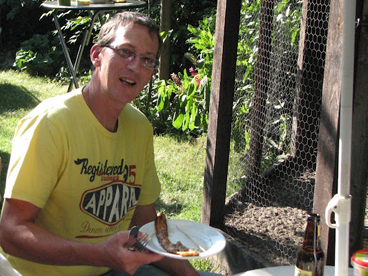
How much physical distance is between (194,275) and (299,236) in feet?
4.63

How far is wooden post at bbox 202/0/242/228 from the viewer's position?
3.11m

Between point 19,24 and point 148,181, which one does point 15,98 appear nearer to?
point 19,24

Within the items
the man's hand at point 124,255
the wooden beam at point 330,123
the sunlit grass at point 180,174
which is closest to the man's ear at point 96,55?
the man's hand at point 124,255

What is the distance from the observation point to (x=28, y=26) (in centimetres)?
991

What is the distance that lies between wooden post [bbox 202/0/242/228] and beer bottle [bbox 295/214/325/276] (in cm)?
169

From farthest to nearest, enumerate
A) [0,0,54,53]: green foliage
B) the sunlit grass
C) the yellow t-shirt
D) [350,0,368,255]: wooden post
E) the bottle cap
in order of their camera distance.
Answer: [0,0,54,53]: green foliage < the sunlit grass < [350,0,368,255]: wooden post < the yellow t-shirt < the bottle cap

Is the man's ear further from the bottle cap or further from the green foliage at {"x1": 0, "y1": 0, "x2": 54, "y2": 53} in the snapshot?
the green foliage at {"x1": 0, "y1": 0, "x2": 54, "y2": 53}

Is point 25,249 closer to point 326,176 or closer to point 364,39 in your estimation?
point 326,176

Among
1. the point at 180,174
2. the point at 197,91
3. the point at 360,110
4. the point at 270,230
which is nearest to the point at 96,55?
the point at 360,110

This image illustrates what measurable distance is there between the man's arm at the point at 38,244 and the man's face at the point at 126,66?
0.52 meters

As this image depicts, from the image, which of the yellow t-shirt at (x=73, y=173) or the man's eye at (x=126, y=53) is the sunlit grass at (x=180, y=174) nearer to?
the yellow t-shirt at (x=73, y=173)

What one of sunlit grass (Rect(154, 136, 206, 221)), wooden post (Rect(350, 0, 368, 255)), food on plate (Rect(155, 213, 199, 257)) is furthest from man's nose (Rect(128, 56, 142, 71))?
sunlit grass (Rect(154, 136, 206, 221))

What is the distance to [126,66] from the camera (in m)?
1.98

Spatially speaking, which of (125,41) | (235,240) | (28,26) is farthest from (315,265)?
(28,26)
